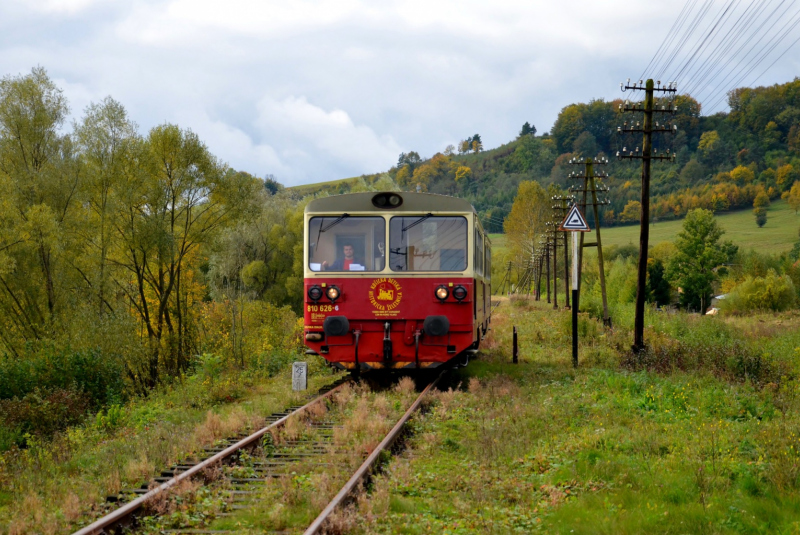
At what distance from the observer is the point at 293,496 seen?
5.70 metres

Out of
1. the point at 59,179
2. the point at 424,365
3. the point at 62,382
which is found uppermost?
the point at 59,179

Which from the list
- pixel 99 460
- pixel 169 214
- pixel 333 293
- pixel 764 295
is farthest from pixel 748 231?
pixel 99 460

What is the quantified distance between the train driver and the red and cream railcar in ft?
0.05

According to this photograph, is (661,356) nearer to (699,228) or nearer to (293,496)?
(293,496)

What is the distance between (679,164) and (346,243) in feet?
414

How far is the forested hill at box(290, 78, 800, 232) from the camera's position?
4262 inches

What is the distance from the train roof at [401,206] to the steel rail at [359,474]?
3505mm

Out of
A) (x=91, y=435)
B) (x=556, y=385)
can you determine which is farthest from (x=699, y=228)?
(x=91, y=435)

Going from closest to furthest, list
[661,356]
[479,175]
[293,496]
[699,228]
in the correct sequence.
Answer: [293,496] → [661,356] → [699,228] → [479,175]

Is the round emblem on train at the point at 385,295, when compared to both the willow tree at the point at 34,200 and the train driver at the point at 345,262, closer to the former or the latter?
the train driver at the point at 345,262

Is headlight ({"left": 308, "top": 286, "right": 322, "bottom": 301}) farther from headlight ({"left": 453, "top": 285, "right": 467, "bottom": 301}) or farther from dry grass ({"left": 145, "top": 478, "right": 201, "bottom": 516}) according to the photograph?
dry grass ({"left": 145, "top": 478, "right": 201, "bottom": 516})

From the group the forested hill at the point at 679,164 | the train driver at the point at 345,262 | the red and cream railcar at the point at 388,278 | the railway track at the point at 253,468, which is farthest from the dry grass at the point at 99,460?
the forested hill at the point at 679,164

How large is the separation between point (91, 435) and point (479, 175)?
491 ft

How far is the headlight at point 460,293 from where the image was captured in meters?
Answer: 11.5
